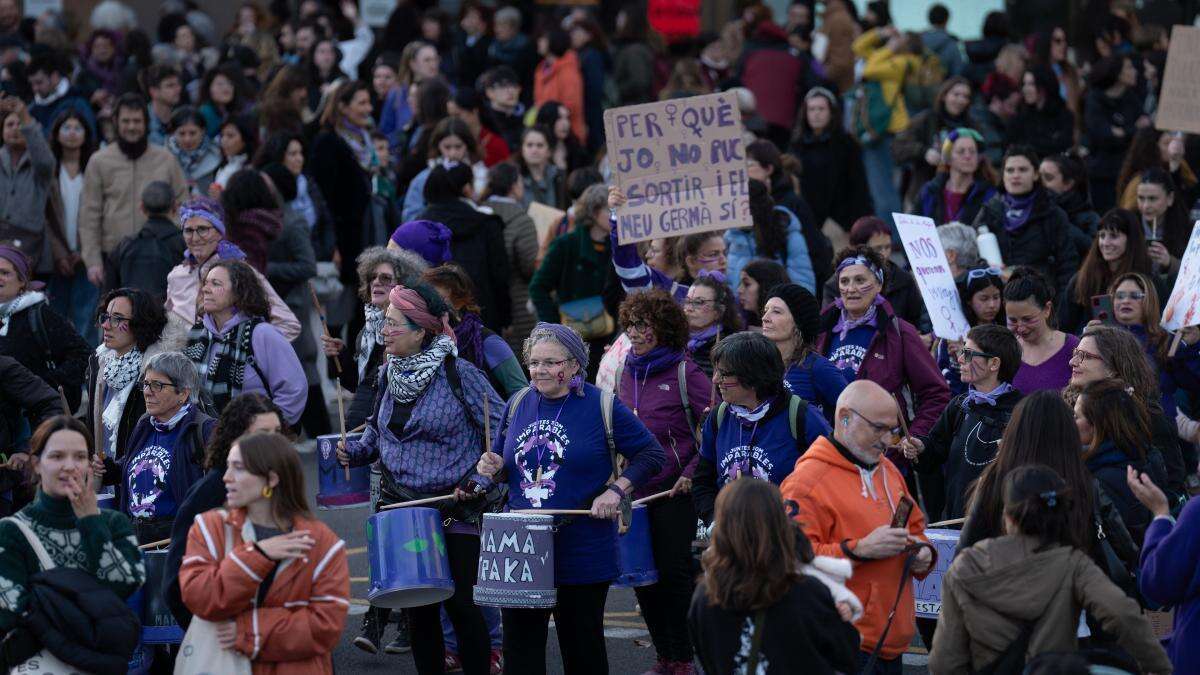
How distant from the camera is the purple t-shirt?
29.4 feet

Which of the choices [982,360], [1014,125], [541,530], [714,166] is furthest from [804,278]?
[1014,125]

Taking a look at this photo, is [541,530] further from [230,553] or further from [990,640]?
[990,640]

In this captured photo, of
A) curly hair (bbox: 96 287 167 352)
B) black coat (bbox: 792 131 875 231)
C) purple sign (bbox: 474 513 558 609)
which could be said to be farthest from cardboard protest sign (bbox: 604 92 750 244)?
black coat (bbox: 792 131 875 231)

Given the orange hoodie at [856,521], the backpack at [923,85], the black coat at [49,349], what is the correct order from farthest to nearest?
1. the backpack at [923,85]
2. the black coat at [49,349]
3. the orange hoodie at [856,521]

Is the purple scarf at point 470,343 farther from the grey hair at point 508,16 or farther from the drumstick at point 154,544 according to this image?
the grey hair at point 508,16

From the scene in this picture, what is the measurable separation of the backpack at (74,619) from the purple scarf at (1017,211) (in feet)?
23.7

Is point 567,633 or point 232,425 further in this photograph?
point 567,633

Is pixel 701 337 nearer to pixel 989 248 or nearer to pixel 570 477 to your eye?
pixel 570 477

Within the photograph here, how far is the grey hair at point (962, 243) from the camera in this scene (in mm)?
11148

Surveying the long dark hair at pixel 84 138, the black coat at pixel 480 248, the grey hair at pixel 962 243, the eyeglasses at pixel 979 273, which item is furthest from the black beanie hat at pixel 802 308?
the long dark hair at pixel 84 138

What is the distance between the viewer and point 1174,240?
473 inches

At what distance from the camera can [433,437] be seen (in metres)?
7.97

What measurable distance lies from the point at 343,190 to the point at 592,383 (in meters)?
4.38

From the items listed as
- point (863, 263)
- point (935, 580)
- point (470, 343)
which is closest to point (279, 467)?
point (470, 343)
